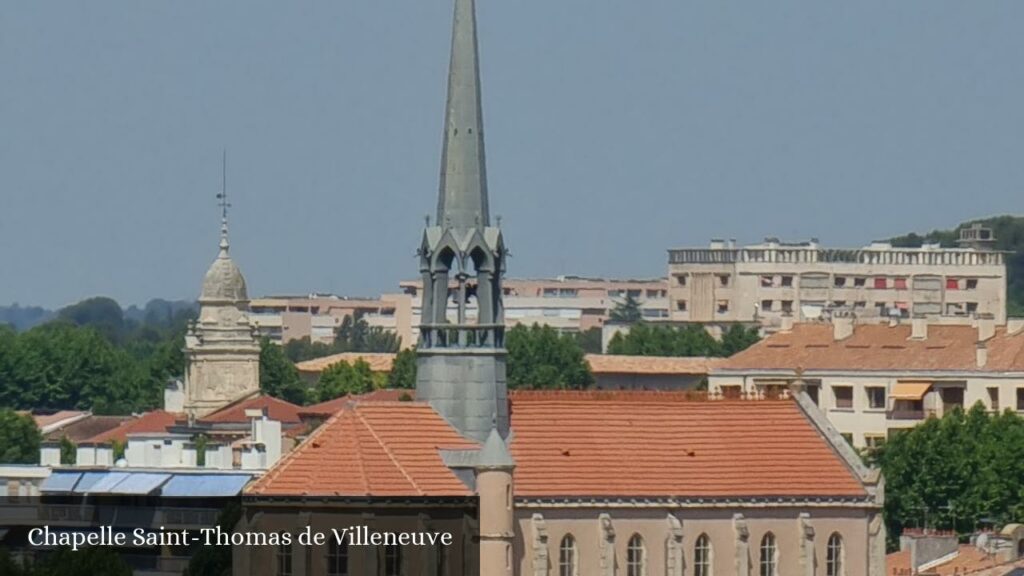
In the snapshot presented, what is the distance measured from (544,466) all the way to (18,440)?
75.5 m

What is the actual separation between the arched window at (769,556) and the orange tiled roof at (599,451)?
0.94 meters

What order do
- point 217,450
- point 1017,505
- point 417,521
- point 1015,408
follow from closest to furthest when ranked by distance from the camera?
point 417,521
point 217,450
point 1017,505
point 1015,408

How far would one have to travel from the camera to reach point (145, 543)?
11469 cm

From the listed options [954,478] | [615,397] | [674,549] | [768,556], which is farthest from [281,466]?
[954,478]

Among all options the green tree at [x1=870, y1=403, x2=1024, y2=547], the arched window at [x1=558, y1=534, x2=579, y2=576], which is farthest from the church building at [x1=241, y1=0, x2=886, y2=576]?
the green tree at [x1=870, y1=403, x2=1024, y2=547]

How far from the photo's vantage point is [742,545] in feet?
369

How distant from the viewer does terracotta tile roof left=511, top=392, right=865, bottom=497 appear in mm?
111812

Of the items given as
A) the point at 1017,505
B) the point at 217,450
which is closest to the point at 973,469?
the point at 1017,505

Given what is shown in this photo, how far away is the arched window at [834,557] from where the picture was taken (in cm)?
11375

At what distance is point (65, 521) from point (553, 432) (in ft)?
46.0

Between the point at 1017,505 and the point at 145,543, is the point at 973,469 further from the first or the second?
the point at 145,543

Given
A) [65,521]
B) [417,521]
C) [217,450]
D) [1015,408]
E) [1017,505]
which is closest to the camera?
[417,521]

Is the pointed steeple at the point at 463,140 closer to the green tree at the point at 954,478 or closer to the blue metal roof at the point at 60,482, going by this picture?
the blue metal roof at the point at 60,482

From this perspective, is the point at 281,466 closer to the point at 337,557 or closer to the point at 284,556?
the point at 284,556
